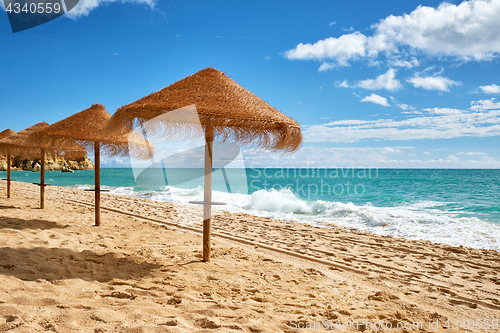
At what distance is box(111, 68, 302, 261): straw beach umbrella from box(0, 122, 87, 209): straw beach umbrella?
10.5ft

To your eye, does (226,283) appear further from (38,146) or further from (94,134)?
(38,146)

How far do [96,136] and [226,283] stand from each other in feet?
11.6

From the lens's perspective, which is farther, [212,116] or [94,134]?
[94,134]

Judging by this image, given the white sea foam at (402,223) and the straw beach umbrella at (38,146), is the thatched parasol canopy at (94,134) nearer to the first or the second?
the straw beach umbrella at (38,146)

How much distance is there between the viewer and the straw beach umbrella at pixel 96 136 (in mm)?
4875

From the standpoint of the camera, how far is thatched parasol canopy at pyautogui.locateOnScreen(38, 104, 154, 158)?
191 inches

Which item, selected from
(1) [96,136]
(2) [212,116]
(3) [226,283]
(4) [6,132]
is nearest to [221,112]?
(2) [212,116]

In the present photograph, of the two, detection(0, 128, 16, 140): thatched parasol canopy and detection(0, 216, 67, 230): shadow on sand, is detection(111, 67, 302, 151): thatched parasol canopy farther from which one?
detection(0, 128, 16, 140): thatched parasol canopy

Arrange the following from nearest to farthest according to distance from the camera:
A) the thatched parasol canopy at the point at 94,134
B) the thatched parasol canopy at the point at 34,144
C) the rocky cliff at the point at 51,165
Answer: the thatched parasol canopy at the point at 94,134, the thatched parasol canopy at the point at 34,144, the rocky cliff at the point at 51,165

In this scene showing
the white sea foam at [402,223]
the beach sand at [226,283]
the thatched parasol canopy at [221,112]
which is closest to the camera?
the beach sand at [226,283]

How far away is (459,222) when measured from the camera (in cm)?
797

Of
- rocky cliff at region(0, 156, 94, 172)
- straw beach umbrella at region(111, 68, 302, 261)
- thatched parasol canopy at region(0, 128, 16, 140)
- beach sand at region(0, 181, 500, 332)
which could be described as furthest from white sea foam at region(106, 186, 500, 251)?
rocky cliff at region(0, 156, 94, 172)

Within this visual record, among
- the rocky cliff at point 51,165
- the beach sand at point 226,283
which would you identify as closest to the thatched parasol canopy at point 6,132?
the beach sand at point 226,283

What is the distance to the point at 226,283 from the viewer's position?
2.99 metres
